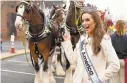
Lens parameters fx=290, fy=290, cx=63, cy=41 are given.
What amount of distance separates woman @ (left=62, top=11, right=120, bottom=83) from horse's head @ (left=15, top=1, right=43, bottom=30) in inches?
116

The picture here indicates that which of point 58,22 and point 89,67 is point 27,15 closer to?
point 58,22

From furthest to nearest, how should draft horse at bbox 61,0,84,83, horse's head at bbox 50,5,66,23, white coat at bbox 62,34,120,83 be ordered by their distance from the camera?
horse's head at bbox 50,5,66,23
draft horse at bbox 61,0,84,83
white coat at bbox 62,34,120,83

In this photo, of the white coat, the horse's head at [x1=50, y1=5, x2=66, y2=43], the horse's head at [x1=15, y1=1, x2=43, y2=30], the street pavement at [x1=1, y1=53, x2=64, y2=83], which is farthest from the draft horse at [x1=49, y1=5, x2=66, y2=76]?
the white coat

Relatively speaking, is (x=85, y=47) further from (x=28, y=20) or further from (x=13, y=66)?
(x=13, y=66)

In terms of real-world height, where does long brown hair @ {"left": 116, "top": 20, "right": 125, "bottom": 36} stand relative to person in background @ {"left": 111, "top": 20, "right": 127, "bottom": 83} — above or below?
above

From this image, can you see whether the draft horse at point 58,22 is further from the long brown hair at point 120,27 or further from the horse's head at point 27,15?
the long brown hair at point 120,27

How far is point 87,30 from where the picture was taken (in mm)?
3115

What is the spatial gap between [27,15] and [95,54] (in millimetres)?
3454

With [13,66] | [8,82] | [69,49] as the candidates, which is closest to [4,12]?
[13,66]

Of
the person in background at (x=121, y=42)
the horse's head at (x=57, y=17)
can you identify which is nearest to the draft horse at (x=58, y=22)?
the horse's head at (x=57, y=17)

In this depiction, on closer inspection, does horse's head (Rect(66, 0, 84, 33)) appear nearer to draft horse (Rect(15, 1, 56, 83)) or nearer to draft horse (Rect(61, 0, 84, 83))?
draft horse (Rect(61, 0, 84, 83))

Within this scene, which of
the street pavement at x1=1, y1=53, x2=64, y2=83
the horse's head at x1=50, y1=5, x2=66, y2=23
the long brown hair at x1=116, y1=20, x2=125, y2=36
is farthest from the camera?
the street pavement at x1=1, y1=53, x2=64, y2=83

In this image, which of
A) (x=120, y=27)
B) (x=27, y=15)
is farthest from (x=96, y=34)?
(x=27, y=15)

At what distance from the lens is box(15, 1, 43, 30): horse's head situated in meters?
5.99
